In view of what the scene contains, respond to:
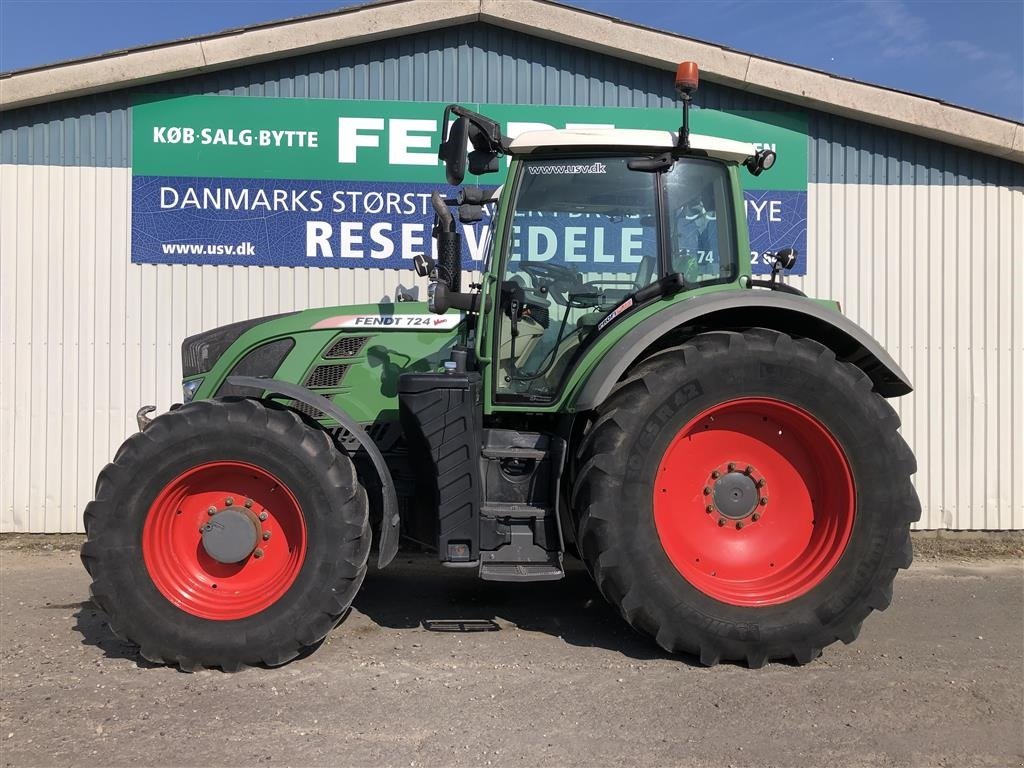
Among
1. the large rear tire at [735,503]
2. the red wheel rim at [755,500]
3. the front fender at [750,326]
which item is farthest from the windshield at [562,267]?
the red wheel rim at [755,500]

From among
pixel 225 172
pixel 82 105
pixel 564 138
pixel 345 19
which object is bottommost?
pixel 564 138

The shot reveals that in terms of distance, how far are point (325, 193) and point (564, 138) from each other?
2.90 metres

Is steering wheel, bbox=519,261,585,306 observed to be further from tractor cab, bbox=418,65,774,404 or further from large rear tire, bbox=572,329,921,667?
large rear tire, bbox=572,329,921,667

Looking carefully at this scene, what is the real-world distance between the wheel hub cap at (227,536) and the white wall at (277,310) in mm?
2763

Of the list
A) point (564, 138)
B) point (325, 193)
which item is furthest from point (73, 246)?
point (564, 138)

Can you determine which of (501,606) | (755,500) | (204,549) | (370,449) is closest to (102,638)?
(204,549)

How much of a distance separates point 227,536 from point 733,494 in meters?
2.38

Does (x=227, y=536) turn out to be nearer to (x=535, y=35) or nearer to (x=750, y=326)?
(x=750, y=326)

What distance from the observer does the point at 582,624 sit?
13.4 ft

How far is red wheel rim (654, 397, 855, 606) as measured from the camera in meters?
3.56

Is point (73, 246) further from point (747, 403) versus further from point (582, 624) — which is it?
point (747, 403)

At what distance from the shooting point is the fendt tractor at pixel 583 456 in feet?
11.2

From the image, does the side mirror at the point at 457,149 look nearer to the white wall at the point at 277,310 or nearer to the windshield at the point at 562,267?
the windshield at the point at 562,267

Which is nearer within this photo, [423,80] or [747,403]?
[747,403]
